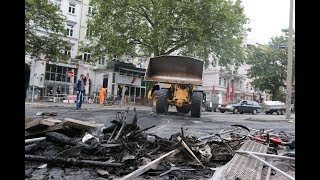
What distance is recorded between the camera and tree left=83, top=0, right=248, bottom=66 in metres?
25.8

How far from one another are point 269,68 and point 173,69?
36.1m

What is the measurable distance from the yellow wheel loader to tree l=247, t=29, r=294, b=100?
33.4 meters

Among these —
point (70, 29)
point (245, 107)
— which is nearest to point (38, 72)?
point (70, 29)

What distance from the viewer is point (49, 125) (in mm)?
5461

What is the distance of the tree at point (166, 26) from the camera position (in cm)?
2580

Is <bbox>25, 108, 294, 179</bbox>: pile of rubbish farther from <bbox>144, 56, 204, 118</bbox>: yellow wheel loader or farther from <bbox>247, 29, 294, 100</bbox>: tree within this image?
<bbox>247, 29, 294, 100</bbox>: tree

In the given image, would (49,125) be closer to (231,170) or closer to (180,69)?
(231,170)

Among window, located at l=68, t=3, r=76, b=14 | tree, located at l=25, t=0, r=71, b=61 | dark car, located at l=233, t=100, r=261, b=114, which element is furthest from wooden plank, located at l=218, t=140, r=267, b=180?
window, located at l=68, t=3, r=76, b=14

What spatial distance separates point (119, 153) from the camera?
15.8 ft

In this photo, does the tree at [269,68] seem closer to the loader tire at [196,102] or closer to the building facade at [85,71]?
the building facade at [85,71]

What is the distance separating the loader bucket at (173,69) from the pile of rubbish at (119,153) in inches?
354

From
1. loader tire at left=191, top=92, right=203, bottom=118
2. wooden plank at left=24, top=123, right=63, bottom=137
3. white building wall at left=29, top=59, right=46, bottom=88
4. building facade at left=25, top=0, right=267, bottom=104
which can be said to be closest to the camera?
wooden plank at left=24, top=123, right=63, bottom=137
